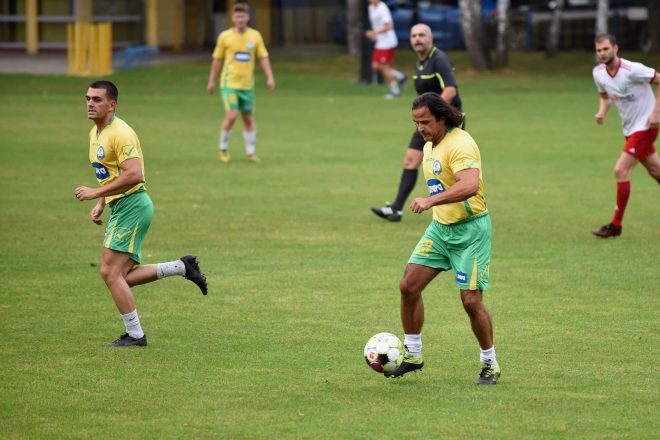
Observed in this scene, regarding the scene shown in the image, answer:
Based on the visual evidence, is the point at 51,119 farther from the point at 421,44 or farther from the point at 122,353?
the point at 122,353

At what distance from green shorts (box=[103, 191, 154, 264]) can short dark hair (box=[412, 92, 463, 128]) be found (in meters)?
2.45

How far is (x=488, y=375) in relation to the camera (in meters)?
8.23

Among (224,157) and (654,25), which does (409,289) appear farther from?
(654,25)

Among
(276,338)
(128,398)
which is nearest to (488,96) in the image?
(276,338)

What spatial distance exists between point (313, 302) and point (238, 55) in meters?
10.0

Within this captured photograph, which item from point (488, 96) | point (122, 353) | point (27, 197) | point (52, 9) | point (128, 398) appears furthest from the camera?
point (52, 9)

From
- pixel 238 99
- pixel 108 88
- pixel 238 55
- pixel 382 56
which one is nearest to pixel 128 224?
pixel 108 88

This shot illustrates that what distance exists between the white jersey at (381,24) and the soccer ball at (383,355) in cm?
2387

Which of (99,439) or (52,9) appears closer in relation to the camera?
(99,439)

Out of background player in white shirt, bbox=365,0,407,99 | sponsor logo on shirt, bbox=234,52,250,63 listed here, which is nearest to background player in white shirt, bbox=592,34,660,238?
sponsor logo on shirt, bbox=234,52,250,63

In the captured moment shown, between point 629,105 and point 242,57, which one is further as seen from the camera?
point 242,57

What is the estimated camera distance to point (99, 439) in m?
7.12

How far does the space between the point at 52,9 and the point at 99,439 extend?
4156 centimetres

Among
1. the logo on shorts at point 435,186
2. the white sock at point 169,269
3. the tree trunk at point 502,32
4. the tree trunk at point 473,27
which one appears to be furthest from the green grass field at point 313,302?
the tree trunk at point 502,32
